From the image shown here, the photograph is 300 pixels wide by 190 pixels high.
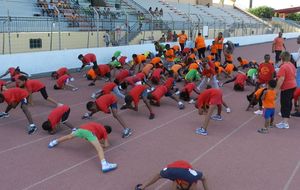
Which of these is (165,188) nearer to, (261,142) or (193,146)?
(193,146)

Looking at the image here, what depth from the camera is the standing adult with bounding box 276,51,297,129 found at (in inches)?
309

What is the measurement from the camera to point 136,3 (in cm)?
3319

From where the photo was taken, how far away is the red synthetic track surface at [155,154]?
5637 millimetres

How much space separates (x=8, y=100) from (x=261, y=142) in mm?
5171

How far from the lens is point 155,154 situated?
6750 mm

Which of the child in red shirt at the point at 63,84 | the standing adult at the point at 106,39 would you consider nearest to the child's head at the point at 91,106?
the child in red shirt at the point at 63,84

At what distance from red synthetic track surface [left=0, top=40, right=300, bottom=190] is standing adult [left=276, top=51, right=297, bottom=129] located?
0.53 m

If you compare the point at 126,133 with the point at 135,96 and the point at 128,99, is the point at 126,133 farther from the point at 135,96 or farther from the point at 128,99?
the point at 135,96

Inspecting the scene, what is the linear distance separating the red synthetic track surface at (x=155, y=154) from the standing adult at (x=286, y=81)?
0.53 metres

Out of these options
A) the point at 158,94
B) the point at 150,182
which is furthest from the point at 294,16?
the point at 150,182

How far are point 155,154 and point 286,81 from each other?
11.0 ft

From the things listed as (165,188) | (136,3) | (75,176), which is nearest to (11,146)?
(75,176)

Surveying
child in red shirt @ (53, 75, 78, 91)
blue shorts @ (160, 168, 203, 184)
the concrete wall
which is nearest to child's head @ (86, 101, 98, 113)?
blue shorts @ (160, 168, 203, 184)

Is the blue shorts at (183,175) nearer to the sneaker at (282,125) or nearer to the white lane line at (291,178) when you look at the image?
the white lane line at (291,178)
